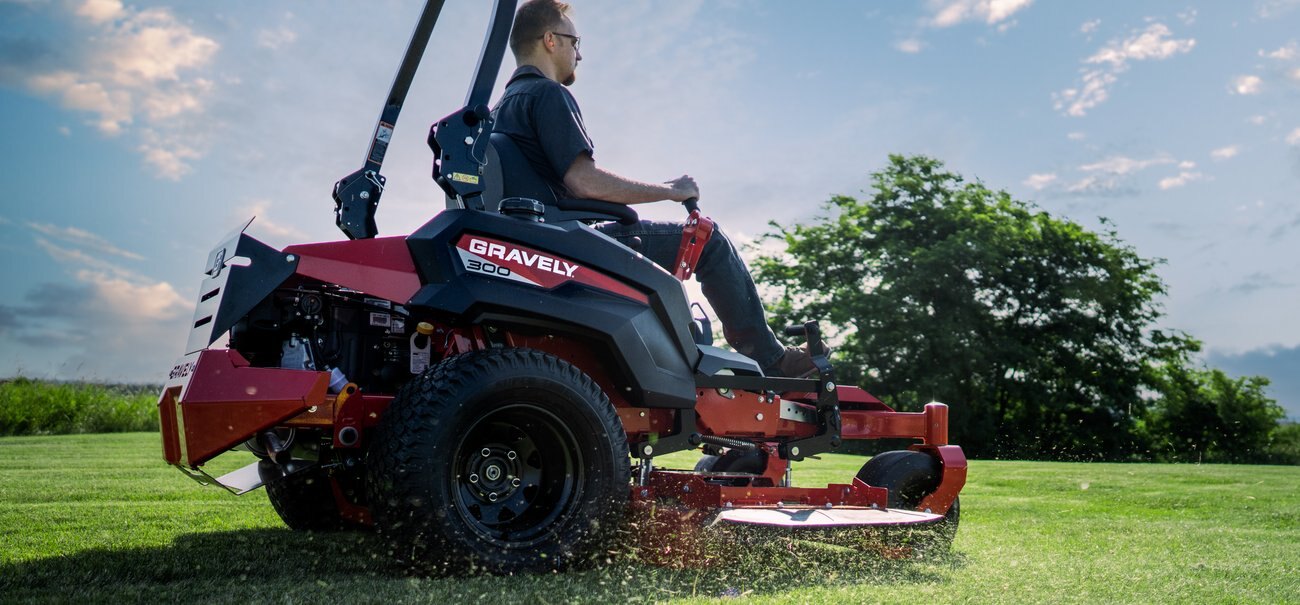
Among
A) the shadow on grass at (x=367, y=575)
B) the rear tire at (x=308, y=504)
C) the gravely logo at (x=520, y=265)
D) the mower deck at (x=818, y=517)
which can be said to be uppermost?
the gravely logo at (x=520, y=265)

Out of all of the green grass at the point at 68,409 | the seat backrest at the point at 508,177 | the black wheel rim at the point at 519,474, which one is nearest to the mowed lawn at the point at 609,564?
the black wheel rim at the point at 519,474

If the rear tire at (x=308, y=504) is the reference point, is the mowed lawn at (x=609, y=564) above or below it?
below

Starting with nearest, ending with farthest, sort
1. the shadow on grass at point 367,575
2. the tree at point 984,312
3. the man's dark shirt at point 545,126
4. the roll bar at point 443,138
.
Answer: the shadow on grass at point 367,575, the roll bar at point 443,138, the man's dark shirt at point 545,126, the tree at point 984,312

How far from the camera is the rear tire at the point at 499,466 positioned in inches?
119

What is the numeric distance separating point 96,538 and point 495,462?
208 cm

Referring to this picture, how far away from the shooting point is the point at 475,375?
3105mm

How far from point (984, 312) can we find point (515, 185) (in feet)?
90.0

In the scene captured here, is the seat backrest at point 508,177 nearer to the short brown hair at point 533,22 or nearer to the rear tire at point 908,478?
the short brown hair at point 533,22

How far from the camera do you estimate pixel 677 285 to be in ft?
13.2

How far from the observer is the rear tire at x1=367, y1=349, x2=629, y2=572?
302cm

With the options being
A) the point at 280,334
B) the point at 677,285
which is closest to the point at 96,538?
the point at 280,334

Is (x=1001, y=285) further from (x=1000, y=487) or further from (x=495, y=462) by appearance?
(x=495, y=462)

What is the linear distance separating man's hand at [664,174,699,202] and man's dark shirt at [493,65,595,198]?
17.6 inches

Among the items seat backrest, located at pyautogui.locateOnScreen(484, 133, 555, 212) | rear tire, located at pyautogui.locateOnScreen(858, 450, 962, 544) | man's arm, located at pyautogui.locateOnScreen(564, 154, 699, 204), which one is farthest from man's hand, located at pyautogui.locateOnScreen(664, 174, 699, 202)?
rear tire, located at pyautogui.locateOnScreen(858, 450, 962, 544)
